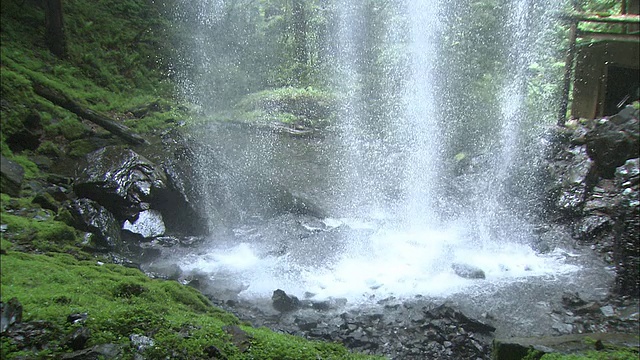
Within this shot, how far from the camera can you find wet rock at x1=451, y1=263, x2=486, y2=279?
6.90 metres

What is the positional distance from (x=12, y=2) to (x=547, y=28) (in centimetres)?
1256

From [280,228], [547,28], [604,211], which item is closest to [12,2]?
[280,228]

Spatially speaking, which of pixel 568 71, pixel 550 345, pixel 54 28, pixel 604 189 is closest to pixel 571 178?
pixel 604 189

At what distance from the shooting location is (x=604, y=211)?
7816 millimetres

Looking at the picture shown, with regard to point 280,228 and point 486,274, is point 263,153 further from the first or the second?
point 486,274

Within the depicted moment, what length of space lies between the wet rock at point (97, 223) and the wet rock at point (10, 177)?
1.56 meters

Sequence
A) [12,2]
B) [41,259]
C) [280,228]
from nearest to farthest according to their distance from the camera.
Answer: [41,259]
[12,2]
[280,228]

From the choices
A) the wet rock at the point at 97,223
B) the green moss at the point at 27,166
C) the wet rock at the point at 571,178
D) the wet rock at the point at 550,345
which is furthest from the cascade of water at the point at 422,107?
the green moss at the point at 27,166

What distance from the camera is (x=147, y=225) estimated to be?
7668 mm

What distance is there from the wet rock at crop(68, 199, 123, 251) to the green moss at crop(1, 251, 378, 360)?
2.09m

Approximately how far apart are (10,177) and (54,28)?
109 inches

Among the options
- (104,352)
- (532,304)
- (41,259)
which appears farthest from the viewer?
(532,304)

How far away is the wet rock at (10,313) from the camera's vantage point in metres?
2.89

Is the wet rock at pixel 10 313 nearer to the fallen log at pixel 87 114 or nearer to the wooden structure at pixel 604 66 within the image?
the fallen log at pixel 87 114
